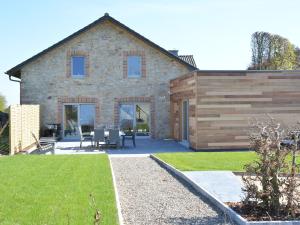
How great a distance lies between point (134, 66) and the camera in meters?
24.4

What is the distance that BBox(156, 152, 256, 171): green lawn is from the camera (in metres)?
12.5

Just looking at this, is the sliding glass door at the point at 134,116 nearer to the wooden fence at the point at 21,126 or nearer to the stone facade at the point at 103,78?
the stone facade at the point at 103,78

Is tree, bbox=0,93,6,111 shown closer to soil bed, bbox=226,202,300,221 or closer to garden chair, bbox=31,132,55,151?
garden chair, bbox=31,132,55,151

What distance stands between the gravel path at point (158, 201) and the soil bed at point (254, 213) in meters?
0.34

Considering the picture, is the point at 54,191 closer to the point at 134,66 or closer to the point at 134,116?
the point at 134,116

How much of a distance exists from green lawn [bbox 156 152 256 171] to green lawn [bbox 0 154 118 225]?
2.08m

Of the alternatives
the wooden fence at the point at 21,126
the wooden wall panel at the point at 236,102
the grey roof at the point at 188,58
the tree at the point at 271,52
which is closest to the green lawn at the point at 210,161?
the wooden wall panel at the point at 236,102

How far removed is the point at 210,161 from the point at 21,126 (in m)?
7.65

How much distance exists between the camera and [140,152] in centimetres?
1772

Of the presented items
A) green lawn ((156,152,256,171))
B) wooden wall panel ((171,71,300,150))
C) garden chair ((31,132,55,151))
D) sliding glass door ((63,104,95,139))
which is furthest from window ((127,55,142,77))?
green lawn ((156,152,256,171))

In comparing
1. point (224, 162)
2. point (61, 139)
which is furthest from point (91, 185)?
point (61, 139)

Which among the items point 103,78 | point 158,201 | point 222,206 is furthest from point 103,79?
point 222,206

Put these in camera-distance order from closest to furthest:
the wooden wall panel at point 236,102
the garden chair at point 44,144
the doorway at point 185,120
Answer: the wooden wall panel at point 236,102, the garden chair at point 44,144, the doorway at point 185,120

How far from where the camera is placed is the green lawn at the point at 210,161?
1254cm
